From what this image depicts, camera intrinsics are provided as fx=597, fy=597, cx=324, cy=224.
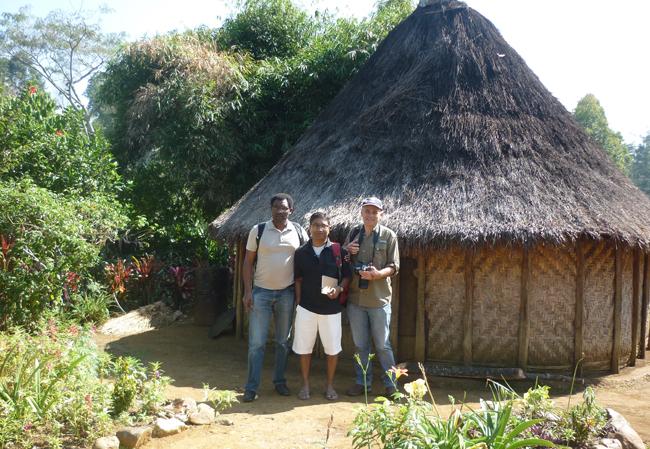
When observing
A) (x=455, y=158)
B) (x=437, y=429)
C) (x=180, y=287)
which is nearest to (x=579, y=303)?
(x=455, y=158)

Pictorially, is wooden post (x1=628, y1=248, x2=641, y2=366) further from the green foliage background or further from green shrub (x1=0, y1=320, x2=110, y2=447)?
the green foliage background

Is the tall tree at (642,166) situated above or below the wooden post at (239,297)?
above

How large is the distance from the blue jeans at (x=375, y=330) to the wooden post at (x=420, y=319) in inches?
51.8

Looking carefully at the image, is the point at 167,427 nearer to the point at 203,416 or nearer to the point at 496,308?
the point at 203,416

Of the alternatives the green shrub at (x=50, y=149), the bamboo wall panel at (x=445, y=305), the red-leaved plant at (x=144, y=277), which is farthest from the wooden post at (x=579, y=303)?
the red-leaved plant at (x=144, y=277)

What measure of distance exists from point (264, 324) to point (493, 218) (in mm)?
2612

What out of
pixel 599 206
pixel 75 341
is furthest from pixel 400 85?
pixel 75 341

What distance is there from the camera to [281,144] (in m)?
10.8

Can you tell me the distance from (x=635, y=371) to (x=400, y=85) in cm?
462

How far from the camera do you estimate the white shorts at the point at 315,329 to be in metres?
5.26

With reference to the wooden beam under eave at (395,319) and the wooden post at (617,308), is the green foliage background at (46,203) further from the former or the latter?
the wooden post at (617,308)

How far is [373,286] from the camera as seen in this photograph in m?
5.37

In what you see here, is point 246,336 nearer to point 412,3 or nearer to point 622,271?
point 622,271

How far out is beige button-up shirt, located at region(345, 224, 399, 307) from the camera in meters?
5.37
